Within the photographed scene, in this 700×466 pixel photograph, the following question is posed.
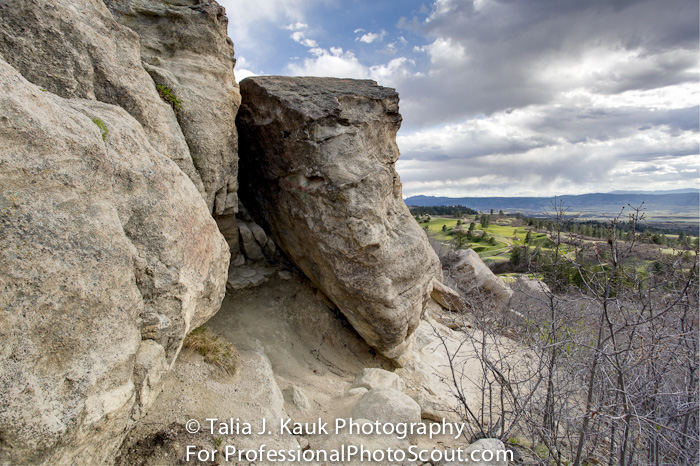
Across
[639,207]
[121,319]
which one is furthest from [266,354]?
[639,207]

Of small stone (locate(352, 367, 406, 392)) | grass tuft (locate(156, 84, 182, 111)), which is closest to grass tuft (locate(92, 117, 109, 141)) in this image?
grass tuft (locate(156, 84, 182, 111))

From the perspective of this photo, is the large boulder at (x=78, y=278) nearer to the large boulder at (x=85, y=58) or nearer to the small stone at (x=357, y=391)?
the large boulder at (x=85, y=58)

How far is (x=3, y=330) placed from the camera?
8.29 ft

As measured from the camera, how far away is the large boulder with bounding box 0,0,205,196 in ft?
13.0

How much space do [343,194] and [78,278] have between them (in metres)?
4.23

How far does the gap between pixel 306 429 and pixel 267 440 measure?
2.42 feet

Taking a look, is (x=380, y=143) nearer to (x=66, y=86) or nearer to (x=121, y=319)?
(x=66, y=86)

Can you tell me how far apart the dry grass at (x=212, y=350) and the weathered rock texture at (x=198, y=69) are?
2.18 metres

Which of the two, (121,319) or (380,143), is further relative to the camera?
(380,143)

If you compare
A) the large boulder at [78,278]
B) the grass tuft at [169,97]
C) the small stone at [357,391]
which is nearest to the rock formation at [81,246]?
the large boulder at [78,278]

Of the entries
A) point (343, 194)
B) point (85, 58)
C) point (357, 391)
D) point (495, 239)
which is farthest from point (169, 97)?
point (495, 239)

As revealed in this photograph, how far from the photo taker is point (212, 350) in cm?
535

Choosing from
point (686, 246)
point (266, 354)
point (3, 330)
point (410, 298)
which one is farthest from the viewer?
point (410, 298)

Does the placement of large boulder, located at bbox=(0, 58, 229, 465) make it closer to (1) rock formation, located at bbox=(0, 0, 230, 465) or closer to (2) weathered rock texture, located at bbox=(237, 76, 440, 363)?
(1) rock formation, located at bbox=(0, 0, 230, 465)
